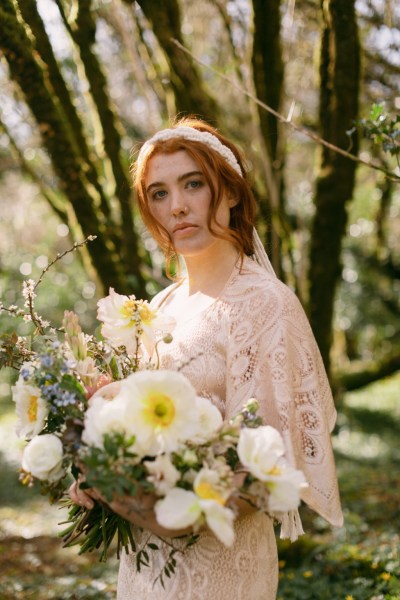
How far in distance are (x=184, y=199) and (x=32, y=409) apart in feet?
2.88

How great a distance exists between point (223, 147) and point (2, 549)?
4.94 m

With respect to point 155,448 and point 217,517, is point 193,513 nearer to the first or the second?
point 217,517

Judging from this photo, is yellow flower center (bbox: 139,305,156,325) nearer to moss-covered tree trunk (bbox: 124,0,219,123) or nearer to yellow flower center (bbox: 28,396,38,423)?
yellow flower center (bbox: 28,396,38,423)

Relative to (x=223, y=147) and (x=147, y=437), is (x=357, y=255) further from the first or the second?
(x=147, y=437)

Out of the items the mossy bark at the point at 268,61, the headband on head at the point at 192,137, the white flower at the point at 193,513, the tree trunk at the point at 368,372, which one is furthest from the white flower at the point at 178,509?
the tree trunk at the point at 368,372

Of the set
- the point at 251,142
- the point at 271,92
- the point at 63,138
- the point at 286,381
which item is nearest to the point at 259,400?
the point at 286,381

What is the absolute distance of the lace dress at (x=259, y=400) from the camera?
69.7 inches

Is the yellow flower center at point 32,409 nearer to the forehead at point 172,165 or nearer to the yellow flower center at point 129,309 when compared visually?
the yellow flower center at point 129,309

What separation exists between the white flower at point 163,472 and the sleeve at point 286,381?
17.0 inches

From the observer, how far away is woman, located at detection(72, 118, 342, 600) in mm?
1778

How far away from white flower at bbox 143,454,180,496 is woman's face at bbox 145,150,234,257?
0.92 meters

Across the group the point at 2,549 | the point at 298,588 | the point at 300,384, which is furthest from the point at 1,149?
the point at 300,384

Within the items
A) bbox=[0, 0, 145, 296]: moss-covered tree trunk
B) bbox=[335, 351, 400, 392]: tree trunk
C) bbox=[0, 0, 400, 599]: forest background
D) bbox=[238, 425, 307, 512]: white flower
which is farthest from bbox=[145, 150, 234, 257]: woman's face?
bbox=[335, 351, 400, 392]: tree trunk

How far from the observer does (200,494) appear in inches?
52.5
